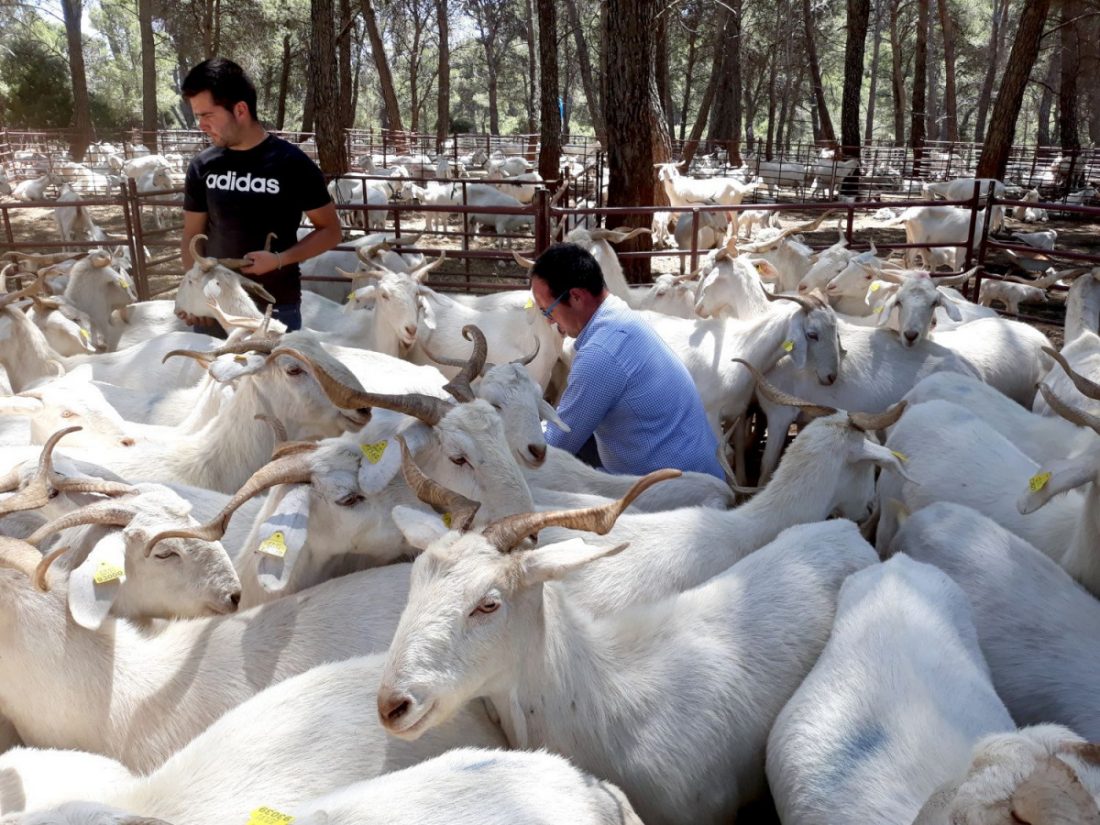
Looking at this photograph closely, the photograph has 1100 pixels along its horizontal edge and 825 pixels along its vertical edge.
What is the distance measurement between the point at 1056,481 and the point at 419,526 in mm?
2246

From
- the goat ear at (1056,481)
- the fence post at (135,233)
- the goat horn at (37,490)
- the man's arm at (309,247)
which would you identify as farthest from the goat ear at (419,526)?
the fence post at (135,233)

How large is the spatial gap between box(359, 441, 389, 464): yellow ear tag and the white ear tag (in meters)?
0.25

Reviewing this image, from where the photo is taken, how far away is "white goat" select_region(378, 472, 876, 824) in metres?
2.18

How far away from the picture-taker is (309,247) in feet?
15.8

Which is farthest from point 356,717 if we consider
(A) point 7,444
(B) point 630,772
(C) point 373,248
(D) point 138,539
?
(C) point 373,248

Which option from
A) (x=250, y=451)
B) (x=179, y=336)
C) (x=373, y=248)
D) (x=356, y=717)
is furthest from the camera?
(x=373, y=248)

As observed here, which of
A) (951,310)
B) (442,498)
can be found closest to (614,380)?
(442,498)

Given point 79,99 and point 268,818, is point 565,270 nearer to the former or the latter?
point 268,818

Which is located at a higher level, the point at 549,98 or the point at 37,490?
the point at 549,98

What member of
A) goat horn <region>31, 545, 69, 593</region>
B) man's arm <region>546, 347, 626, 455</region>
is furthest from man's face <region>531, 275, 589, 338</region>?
goat horn <region>31, 545, 69, 593</region>

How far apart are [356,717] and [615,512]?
836mm

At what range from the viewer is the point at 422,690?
2.07 meters

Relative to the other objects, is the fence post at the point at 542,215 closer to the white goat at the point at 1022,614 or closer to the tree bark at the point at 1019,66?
the white goat at the point at 1022,614

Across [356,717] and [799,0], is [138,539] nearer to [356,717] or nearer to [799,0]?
[356,717]
